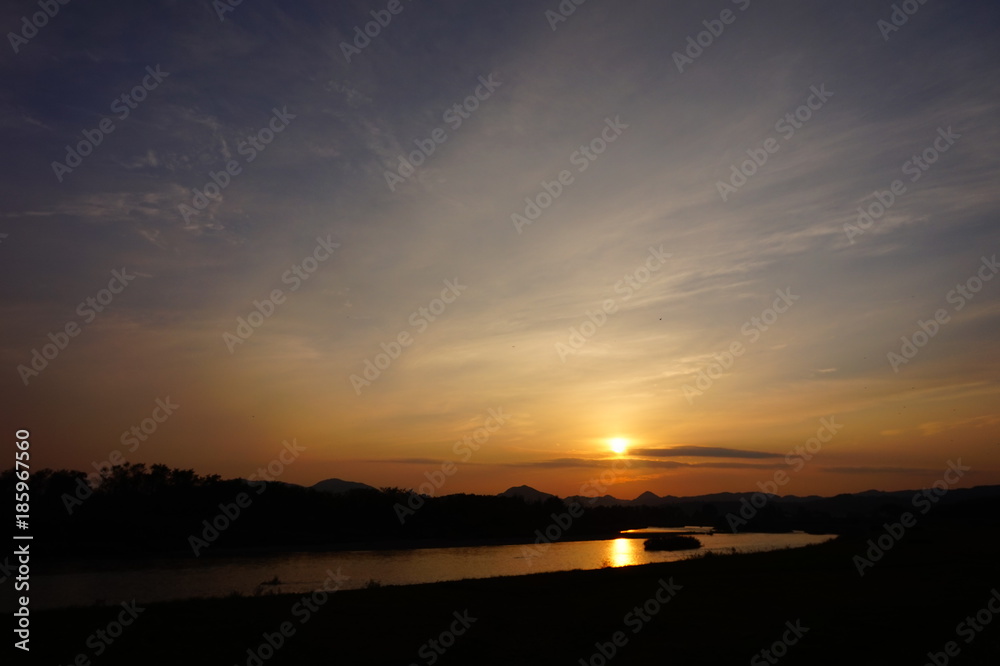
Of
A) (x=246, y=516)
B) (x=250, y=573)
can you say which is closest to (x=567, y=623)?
(x=250, y=573)

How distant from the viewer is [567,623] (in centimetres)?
1716

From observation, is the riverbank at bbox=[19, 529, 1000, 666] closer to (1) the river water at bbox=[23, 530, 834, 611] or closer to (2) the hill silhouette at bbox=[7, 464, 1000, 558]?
(1) the river water at bbox=[23, 530, 834, 611]

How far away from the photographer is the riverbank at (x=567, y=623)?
13633mm

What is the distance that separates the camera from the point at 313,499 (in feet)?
308

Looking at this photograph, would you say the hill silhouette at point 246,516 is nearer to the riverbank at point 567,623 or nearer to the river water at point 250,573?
the river water at point 250,573

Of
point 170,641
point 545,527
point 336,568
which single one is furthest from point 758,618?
point 545,527

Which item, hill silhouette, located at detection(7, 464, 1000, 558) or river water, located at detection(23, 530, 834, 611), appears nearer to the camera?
river water, located at detection(23, 530, 834, 611)

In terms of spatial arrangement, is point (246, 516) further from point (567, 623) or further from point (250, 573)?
point (567, 623)

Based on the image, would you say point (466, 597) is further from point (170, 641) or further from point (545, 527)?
point (545, 527)

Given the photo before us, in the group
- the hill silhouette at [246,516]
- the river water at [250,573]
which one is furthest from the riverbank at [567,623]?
the hill silhouette at [246,516]

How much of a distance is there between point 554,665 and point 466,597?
28.5ft

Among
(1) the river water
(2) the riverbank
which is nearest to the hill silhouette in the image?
(1) the river water

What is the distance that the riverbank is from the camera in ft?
44.7

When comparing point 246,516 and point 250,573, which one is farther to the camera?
point 246,516
